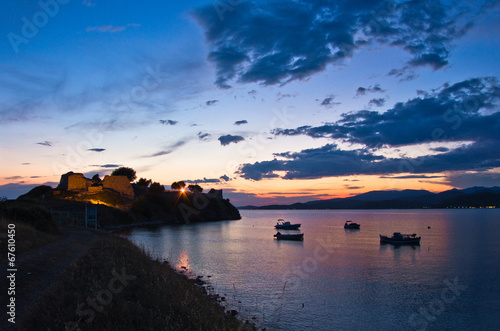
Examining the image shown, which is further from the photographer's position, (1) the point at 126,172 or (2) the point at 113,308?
(1) the point at 126,172

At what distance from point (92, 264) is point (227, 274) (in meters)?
17.4

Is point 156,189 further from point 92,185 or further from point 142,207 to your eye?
point 92,185

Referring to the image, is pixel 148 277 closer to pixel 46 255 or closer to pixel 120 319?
pixel 120 319

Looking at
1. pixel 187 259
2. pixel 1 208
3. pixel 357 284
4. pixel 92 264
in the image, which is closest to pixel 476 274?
pixel 357 284

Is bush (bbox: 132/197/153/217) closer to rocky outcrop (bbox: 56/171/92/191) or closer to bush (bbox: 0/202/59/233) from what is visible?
rocky outcrop (bbox: 56/171/92/191)

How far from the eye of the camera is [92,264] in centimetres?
1802

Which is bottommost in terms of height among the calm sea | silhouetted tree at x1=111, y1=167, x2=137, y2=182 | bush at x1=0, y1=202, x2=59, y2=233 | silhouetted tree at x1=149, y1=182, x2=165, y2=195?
the calm sea

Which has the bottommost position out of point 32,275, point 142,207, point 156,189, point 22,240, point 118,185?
point 142,207

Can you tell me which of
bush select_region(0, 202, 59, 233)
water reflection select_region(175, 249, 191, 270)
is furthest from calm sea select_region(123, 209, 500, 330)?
bush select_region(0, 202, 59, 233)

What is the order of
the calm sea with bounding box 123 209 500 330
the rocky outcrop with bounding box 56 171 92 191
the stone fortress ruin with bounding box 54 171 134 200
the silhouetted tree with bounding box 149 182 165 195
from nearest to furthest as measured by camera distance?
1. the calm sea with bounding box 123 209 500 330
2. the stone fortress ruin with bounding box 54 171 134 200
3. the rocky outcrop with bounding box 56 171 92 191
4. the silhouetted tree with bounding box 149 182 165 195

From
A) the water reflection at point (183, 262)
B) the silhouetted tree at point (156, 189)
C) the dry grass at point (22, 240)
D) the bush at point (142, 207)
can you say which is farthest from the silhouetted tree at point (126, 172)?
the dry grass at point (22, 240)

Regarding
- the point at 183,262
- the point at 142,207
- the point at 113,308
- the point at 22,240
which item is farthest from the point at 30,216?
the point at 142,207

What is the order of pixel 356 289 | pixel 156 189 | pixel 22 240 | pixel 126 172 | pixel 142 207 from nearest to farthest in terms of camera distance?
1. pixel 22 240
2. pixel 356 289
3. pixel 142 207
4. pixel 156 189
5. pixel 126 172

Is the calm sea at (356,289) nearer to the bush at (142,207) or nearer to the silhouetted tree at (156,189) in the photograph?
the bush at (142,207)
